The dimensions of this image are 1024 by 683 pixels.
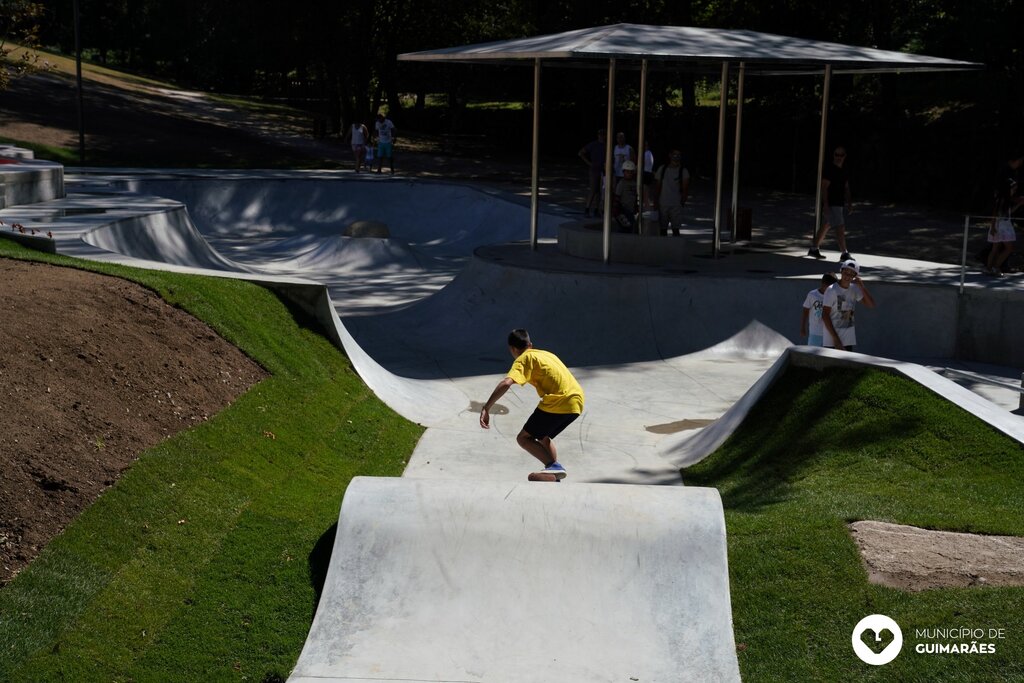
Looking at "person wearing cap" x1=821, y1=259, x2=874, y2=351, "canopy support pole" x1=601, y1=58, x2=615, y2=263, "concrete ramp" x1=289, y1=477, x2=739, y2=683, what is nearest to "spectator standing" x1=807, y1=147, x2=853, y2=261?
"canopy support pole" x1=601, y1=58, x2=615, y2=263

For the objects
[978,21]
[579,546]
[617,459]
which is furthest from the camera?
[978,21]

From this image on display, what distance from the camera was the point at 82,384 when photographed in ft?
27.4

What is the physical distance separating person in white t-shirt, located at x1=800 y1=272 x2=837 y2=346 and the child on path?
12.8 feet

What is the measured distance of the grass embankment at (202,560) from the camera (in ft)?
19.4

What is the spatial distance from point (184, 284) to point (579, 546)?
21.1 ft

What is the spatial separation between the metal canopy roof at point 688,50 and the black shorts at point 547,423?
712 cm

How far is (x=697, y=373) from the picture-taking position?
14.8 metres

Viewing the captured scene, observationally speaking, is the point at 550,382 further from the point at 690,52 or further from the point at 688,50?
the point at 688,50

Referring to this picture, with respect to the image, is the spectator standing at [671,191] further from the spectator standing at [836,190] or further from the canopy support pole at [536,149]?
the spectator standing at [836,190]

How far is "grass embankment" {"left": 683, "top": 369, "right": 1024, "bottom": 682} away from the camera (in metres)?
5.77

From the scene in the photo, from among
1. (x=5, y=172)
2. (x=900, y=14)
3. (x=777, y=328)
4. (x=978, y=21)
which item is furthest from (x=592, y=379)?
(x=900, y=14)

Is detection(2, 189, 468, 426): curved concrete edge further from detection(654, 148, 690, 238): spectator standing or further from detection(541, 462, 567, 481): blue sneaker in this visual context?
detection(654, 148, 690, 238): spectator standing

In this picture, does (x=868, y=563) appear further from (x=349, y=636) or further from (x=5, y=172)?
(x=5, y=172)

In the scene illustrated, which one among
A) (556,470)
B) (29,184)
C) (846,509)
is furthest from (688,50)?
(29,184)
